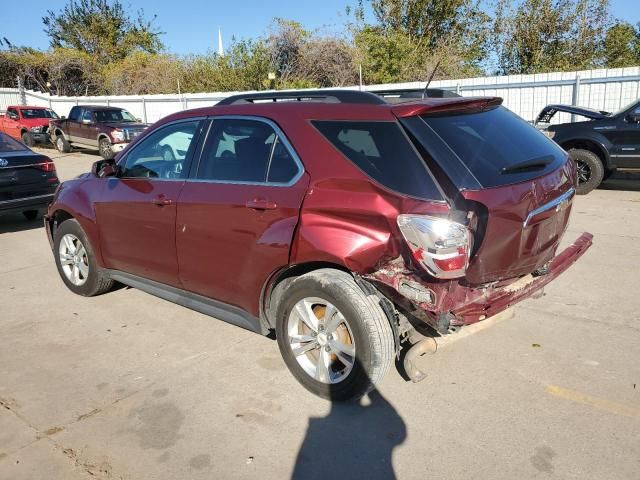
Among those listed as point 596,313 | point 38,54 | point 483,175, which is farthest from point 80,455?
point 38,54

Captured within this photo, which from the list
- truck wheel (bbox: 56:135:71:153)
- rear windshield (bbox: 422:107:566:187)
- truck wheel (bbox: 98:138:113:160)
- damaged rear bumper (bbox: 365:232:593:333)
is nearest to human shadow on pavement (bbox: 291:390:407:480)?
damaged rear bumper (bbox: 365:232:593:333)

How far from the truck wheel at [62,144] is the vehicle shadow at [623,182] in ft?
56.9

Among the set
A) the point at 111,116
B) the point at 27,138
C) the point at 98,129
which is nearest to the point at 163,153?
the point at 98,129

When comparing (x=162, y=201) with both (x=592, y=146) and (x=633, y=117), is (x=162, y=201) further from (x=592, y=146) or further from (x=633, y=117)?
(x=633, y=117)

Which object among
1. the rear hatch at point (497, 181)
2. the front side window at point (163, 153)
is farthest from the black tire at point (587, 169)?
the front side window at point (163, 153)

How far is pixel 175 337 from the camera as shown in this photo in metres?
4.46

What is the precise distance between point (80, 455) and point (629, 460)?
2827mm

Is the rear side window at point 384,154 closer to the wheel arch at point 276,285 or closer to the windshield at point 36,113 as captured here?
the wheel arch at point 276,285

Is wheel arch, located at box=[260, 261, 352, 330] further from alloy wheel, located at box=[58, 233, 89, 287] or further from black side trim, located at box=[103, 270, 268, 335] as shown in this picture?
alloy wheel, located at box=[58, 233, 89, 287]

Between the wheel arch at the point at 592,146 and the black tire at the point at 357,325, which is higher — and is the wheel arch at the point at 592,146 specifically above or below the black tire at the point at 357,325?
above

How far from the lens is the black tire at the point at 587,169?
9.54 meters

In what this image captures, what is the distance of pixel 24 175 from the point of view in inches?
336

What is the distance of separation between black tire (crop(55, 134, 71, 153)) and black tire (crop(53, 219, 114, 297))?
1612cm

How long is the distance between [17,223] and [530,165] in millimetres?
8933
